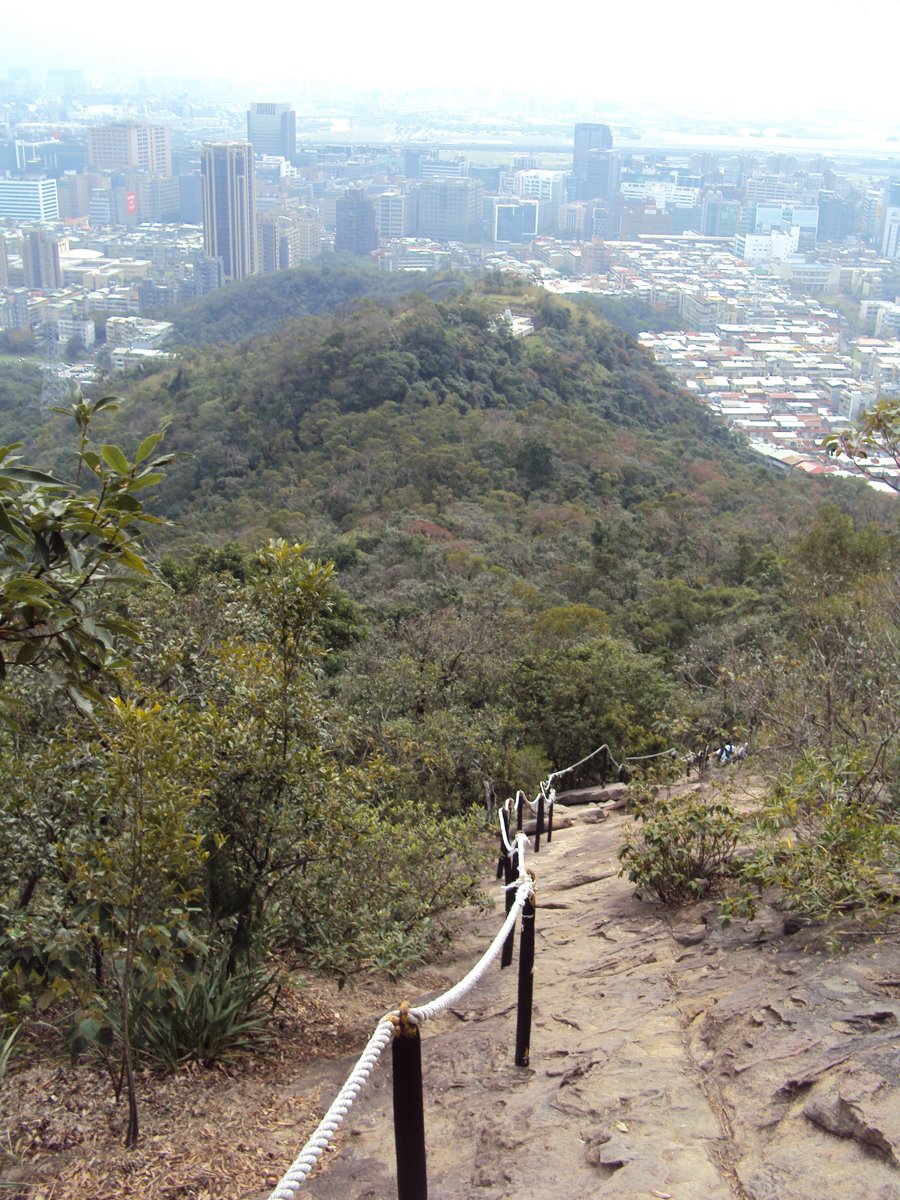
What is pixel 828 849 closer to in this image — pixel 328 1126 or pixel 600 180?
pixel 328 1126

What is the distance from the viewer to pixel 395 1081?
251cm

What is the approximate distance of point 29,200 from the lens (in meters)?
144

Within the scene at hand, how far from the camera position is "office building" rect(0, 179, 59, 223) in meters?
143

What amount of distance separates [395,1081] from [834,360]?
8460 centimetres

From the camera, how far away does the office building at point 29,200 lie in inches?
5630

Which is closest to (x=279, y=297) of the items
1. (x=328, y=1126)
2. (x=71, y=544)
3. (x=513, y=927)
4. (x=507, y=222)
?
(x=507, y=222)

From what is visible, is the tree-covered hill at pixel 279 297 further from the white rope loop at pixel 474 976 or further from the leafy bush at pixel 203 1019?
the white rope loop at pixel 474 976

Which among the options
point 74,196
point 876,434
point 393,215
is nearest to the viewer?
point 876,434

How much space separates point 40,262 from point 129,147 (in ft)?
184

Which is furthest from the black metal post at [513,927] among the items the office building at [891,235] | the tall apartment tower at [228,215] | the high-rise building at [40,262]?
the office building at [891,235]

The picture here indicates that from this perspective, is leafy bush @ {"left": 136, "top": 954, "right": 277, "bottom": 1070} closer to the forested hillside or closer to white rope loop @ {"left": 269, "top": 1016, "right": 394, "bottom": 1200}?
the forested hillside

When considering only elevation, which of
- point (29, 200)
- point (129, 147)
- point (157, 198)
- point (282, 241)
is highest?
point (129, 147)

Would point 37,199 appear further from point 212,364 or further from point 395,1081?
point 395,1081

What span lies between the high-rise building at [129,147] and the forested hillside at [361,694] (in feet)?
447
